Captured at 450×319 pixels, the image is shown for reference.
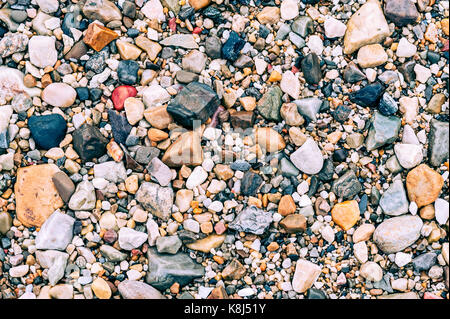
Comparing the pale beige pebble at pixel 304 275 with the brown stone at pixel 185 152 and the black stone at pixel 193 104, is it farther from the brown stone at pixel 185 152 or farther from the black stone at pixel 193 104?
the black stone at pixel 193 104

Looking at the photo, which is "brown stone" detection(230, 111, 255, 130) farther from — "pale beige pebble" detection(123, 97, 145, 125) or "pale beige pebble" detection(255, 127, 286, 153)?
"pale beige pebble" detection(123, 97, 145, 125)

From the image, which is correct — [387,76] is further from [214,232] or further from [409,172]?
[214,232]

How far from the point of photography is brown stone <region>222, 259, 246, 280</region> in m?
1.83

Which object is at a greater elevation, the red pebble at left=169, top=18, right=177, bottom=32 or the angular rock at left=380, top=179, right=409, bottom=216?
the red pebble at left=169, top=18, right=177, bottom=32

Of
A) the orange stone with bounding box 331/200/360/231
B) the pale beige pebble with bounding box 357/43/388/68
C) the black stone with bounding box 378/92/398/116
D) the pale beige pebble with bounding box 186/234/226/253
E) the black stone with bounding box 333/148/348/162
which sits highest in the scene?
the pale beige pebble with bounding box 357/43/388/68

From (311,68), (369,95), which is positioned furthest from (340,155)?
(311,68)

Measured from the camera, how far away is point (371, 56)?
6.33 feet

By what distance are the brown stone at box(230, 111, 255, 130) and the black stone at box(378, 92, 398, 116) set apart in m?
0.60

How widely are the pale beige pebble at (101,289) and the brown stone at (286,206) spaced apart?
846 mm

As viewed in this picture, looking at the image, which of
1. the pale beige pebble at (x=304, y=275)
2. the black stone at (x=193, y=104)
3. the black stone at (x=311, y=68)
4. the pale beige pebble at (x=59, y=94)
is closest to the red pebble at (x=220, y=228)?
the pale beige pebble at (x=304, y=275)

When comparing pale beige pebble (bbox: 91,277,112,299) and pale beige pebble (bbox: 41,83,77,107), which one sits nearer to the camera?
pale beige pebble (bbox: 91,277,112,299)

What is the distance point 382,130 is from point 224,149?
74cm

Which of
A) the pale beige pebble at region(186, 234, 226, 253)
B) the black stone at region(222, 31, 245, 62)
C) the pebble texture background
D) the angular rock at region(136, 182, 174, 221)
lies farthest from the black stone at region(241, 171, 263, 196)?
the black stone at region(222, 31, 245, 62)

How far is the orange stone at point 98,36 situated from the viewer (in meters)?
1.92
